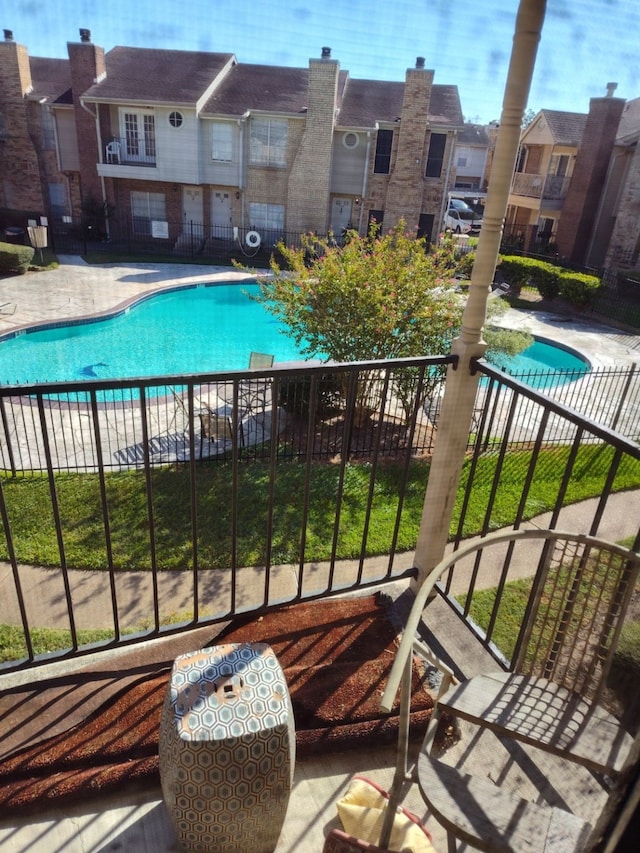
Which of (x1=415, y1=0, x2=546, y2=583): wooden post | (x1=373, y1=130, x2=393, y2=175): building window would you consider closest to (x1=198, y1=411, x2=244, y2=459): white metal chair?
(x1=415, y1=0, x2=546, y2=583): wooden post

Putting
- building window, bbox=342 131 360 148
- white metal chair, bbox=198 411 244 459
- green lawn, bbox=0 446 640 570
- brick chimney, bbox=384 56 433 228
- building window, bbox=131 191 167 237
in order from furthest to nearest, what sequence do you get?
building window, bbox=131 191 167 237 → building window, bbox=342 131 360 148 → brick chimney, bbox=384 56 433 228 → white metal chair, bbox=198 411 244 459 → green lawn, bbox=0 446 640 570

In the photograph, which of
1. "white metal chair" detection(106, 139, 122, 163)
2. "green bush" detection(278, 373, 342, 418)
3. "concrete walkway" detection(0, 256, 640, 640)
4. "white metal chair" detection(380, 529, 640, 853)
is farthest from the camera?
"white metal chair" detection(106, 139, 122, 163)

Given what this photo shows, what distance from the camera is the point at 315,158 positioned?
21016 millimetres

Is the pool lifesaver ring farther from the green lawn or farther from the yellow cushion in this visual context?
the yellow cushion

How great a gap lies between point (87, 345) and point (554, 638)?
489 inches

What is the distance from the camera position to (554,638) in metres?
1.75

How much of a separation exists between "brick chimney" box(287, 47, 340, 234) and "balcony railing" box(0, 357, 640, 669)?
49.9 ft

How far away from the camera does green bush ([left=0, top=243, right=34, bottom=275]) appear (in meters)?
15.9

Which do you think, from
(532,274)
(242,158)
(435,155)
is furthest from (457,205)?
Answer: (532,274)

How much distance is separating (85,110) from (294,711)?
24.1m

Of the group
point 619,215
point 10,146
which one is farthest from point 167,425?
point 10,146

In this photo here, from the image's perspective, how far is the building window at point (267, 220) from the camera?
72.5 ft

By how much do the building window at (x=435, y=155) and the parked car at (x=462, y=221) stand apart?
486cm

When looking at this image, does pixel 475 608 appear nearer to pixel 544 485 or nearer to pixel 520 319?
pixel 544 485
